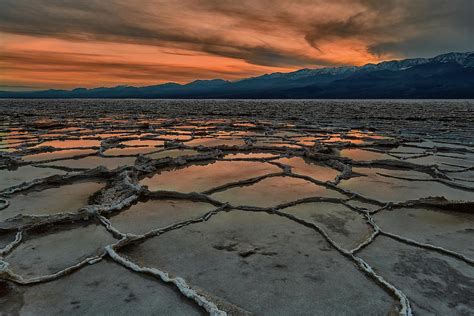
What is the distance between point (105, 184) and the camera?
3.88 m

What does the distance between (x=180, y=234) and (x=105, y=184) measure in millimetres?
1791

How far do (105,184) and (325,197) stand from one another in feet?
8.11

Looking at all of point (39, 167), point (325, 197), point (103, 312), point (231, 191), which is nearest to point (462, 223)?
point (325, 197)

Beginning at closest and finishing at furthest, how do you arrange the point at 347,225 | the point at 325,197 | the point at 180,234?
the point at 180,234, the point at 347,225, the point at 325,197

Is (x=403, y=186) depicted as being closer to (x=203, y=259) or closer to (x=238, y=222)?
(x=238, y=222)

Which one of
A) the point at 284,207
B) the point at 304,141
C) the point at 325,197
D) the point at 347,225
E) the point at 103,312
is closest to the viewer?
the point at 103,312

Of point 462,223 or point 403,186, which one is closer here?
point 462,223

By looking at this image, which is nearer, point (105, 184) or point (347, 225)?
point (347, 225)

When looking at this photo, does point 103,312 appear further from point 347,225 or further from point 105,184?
point 105,184

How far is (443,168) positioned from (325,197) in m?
2.52

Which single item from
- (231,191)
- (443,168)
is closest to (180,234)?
(231,191)

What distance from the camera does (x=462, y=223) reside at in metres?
2.73

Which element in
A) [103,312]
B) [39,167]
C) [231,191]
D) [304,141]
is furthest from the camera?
[304,141]

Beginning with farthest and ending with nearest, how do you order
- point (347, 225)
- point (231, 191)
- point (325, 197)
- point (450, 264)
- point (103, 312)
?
point (231, 191) < point (325, 197) < point (347, 225) < point (450, 264) < point (103, 312)
